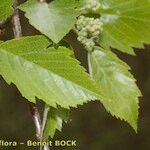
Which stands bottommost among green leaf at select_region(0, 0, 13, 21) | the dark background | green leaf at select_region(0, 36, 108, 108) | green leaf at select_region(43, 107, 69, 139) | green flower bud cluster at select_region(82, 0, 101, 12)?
the dark background

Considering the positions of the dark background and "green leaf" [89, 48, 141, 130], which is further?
the dark background

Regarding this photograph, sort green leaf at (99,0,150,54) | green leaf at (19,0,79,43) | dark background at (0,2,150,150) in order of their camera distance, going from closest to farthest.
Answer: green leaf at (19,0,79,43) → green leaf at (99,0,150,54) → dark background at (0,2,150,150)

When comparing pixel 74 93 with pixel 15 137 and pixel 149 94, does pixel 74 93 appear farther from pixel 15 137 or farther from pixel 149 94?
pixel 149 94

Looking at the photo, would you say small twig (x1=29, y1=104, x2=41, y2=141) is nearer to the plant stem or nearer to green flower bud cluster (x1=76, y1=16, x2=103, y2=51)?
the plant stem

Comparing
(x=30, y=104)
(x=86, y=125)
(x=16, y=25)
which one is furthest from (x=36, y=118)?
(x=86, y=125)

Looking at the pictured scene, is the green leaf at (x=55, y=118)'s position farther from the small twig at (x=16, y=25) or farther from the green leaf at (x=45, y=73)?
the small twig at (x=16, y=25)

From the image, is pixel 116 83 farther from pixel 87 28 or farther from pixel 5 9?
→ pixel 5 9

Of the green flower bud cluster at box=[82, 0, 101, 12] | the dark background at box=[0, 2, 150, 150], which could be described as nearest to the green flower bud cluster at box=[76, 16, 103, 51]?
the green flower bud cluster at box=[82, 0, 101, 12]
